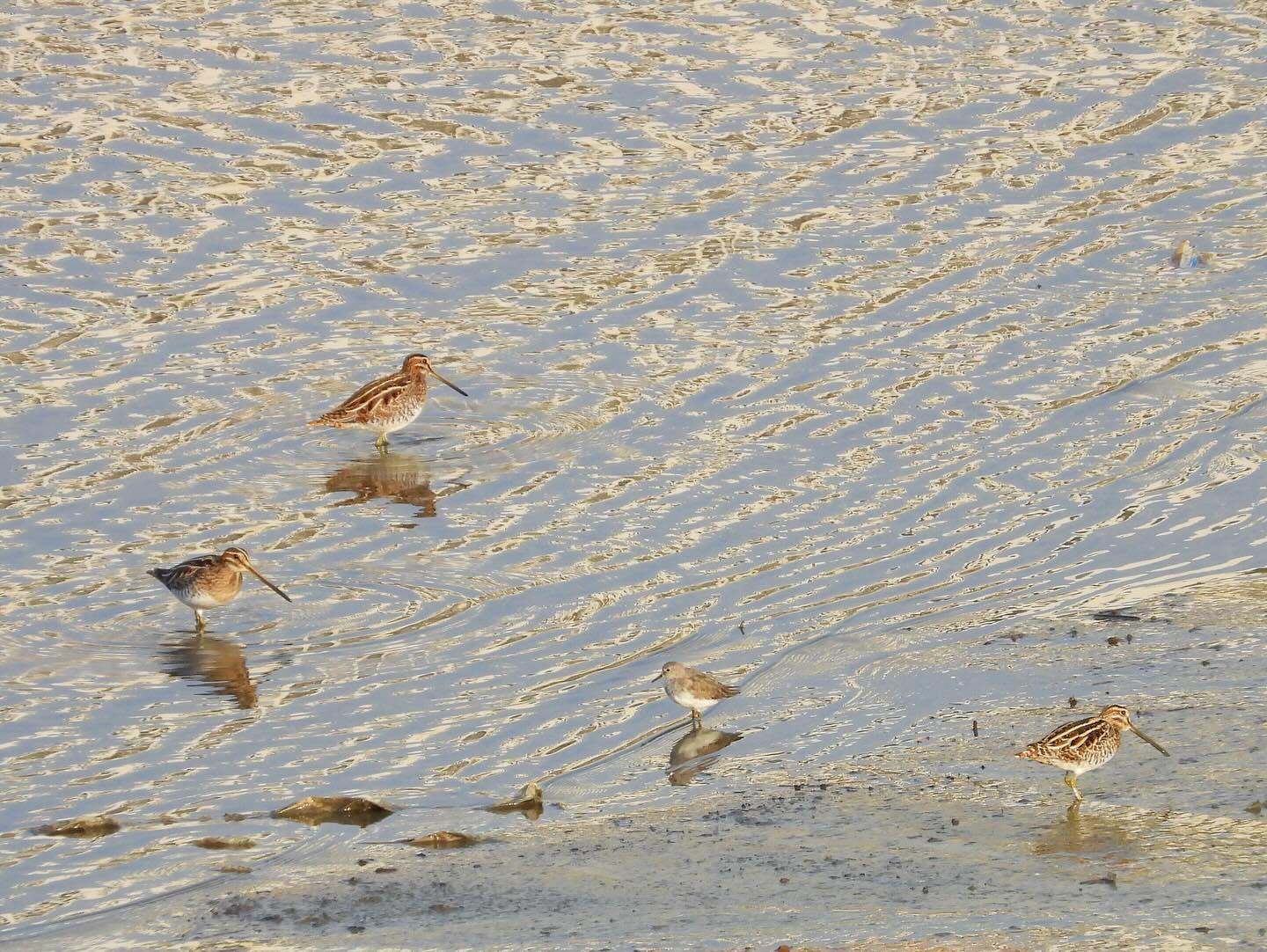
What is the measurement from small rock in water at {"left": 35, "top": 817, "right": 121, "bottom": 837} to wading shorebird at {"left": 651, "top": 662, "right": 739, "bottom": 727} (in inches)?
134

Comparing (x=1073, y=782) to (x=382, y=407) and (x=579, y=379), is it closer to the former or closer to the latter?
(x=382, y=407)

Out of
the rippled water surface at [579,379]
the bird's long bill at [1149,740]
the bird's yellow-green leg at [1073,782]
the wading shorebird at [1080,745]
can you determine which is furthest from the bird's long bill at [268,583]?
the bird's long bill at [1149,740]

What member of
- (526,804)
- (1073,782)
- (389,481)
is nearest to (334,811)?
(526,804)

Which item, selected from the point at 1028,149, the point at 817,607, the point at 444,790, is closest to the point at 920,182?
the point at 1028,149

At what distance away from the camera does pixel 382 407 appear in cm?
2009

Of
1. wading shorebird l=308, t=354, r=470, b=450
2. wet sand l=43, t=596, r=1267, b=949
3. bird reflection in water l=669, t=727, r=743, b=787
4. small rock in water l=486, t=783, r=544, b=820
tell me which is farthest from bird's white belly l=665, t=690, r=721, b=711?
wading shorebird l=308, t=354, r=470, b=450

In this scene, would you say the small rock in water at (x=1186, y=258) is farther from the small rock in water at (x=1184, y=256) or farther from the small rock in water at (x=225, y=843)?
the small rock in water at (x=225, y=843)

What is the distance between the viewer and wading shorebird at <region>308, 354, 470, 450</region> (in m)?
20.1

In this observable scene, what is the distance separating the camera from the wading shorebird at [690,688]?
1384 centimetres

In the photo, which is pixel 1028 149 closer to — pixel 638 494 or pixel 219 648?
pixel 638 494

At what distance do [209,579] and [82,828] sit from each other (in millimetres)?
3292

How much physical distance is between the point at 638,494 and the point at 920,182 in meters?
9.49

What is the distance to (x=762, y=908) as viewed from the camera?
1105 cm

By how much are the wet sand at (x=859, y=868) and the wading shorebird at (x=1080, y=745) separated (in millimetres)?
221
